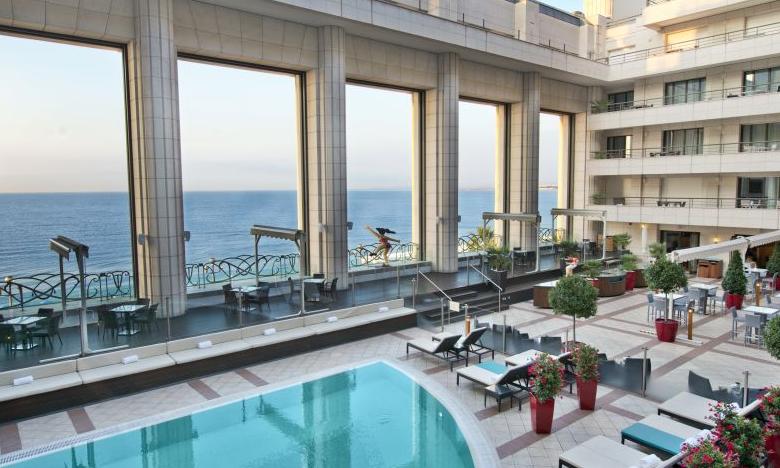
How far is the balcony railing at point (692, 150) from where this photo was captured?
84.3 ft

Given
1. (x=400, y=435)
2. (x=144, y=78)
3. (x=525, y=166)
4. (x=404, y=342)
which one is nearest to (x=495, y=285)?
(x=404, y=342)

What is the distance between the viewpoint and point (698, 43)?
91.7 feet

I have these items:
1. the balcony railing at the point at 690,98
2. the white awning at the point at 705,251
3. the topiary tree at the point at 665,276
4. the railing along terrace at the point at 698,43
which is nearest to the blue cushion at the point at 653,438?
the topiary tree at the point at 665,276

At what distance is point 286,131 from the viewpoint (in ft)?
268

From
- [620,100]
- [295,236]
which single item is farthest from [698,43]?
[295,236]

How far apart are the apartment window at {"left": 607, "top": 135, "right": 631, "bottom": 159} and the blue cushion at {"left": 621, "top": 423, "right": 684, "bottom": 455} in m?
25.2

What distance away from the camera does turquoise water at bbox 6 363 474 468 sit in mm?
8586

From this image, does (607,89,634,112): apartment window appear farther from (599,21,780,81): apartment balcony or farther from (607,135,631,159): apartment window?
(599,21,780,81): apartment balcony

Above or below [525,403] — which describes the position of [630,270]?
above

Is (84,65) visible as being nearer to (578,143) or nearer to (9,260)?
(9,260)

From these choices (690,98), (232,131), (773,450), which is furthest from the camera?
(232,131)

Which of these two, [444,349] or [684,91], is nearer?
[444,349]

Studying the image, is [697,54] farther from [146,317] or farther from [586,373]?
[146,317]

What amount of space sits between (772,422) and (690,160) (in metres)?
23.0
